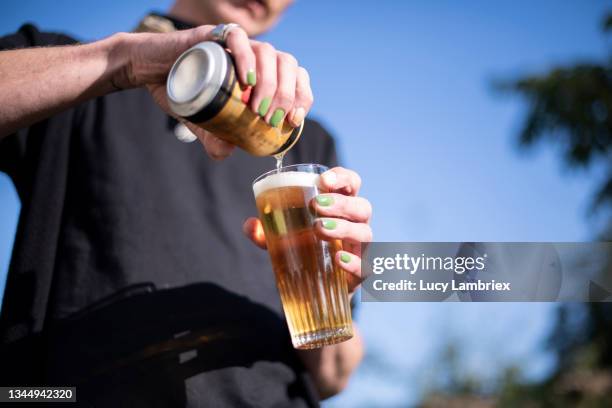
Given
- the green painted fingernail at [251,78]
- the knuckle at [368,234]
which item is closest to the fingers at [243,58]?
the green painted fingernail at [251,78]

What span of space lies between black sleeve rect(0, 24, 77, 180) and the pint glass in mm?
851

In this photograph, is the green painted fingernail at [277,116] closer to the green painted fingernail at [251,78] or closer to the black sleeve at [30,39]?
the green painted fingernail at [251,78]

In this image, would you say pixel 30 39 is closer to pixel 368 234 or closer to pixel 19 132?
pixel 19 132

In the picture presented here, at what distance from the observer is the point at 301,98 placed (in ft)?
4.41

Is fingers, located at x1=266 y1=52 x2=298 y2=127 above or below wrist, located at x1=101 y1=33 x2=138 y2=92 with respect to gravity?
below

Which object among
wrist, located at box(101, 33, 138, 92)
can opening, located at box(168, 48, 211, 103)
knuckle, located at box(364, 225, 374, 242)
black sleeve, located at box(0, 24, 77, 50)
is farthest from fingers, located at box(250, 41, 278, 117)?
black sleeve, located at box(0, 24, 77, 50)

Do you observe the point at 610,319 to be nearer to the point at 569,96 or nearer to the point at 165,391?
the point at 569,96

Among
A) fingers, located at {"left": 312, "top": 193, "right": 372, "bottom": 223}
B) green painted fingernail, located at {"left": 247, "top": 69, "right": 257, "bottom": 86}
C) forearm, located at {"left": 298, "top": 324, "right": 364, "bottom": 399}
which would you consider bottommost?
forearm, located at {"left": 298, "top": 324, "right": 364, "bottom": 399}

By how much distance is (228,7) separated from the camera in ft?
7.16

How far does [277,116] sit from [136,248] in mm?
747

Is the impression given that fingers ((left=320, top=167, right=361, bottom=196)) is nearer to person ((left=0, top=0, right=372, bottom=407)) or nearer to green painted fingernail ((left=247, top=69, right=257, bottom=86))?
person ((left=0, top=0, right=372, bottom=407))

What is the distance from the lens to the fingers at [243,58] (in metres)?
1.22

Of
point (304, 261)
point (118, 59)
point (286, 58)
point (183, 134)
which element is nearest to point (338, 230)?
point (304, 261)

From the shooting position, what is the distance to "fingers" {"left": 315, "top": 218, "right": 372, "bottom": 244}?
145 cm
